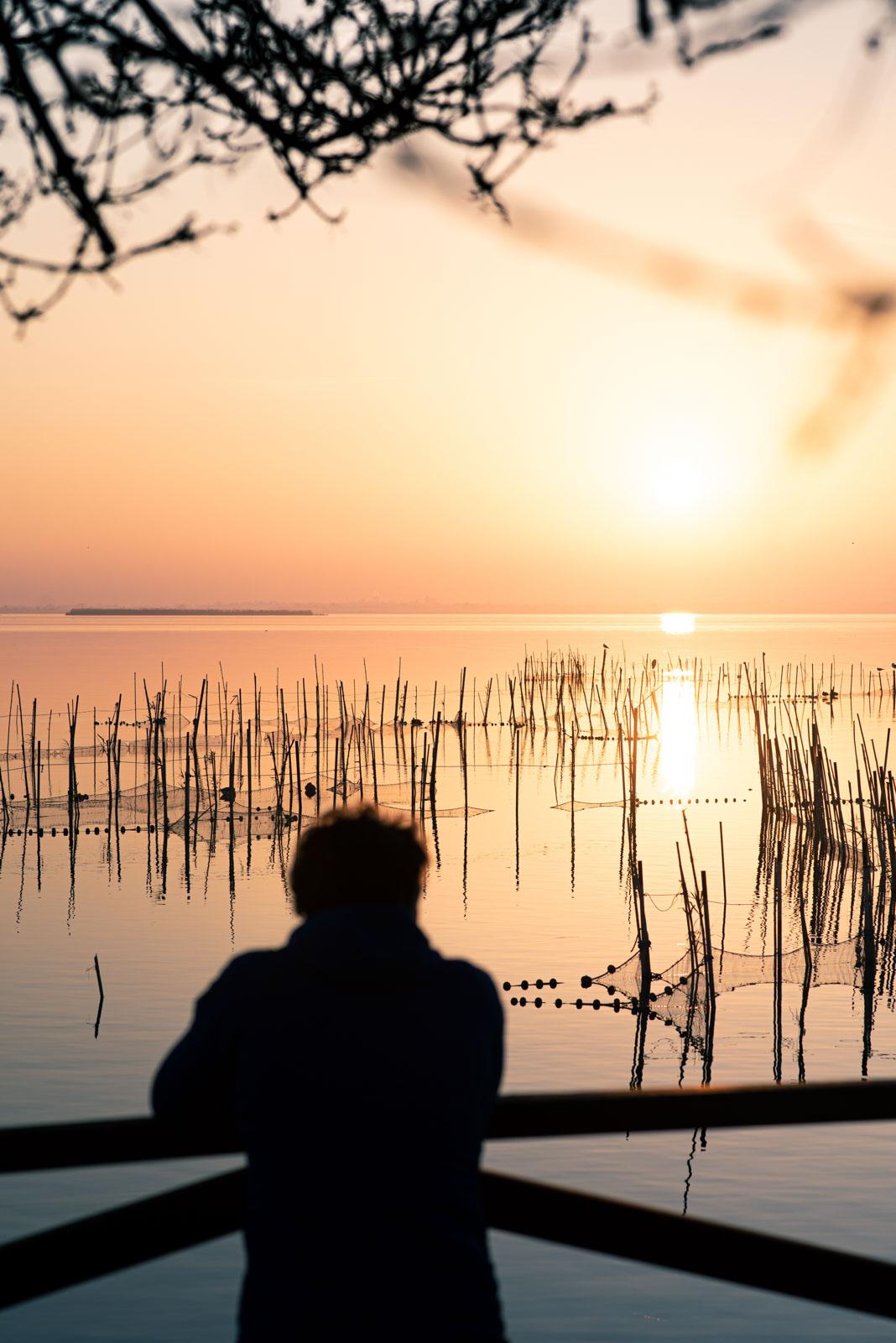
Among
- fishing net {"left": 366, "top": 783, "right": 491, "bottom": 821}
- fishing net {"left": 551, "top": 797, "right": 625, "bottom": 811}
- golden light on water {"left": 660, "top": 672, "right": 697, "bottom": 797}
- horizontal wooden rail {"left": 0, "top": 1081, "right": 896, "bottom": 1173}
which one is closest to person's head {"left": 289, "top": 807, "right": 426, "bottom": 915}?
horizontal wooden rail {"left": 0, "top": 1081, "right": 896, "bottom": 1173}

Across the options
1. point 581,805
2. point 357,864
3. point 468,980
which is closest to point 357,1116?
point 468,980

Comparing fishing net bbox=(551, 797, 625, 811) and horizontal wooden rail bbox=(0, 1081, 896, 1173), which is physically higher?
horizontal wooden rail bbox=(0, 1081, 896, 1173)

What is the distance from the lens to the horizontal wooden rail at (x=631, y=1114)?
2.15m

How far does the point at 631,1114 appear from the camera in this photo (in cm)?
219

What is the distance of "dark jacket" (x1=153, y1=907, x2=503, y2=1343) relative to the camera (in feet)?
6.47

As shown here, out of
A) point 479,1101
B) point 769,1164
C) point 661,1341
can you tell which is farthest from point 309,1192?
point 769,1164

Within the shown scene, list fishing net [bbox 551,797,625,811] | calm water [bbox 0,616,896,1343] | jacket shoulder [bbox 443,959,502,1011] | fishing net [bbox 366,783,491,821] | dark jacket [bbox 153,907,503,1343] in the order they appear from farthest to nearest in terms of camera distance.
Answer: fishing net [bbox 551,797,625,811], fishing net [bbox 366,783,491,821], calm water [bbox 0,616,896,1343], jacket shoulder [bbox 443,959,502,1011], dark jacket [bbox 153,907,503,1343]

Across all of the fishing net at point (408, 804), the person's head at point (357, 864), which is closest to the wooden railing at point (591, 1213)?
the person's head at point (357, 864)

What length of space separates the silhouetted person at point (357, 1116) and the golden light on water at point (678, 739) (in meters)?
24.8

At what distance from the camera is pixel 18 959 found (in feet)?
47.4

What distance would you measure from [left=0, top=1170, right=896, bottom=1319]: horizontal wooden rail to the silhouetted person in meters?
0.17

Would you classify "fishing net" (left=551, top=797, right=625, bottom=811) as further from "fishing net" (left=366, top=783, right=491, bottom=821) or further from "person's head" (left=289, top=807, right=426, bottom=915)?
"person's head" (left=289, top=807, right=426, bottom=915)

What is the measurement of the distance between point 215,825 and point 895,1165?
13304 millimetres

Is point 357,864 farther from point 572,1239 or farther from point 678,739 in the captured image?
point 678,739
